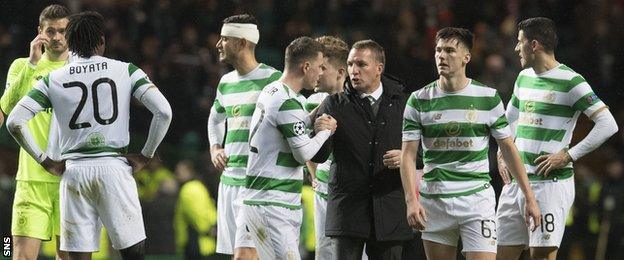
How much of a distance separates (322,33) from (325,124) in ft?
32.0

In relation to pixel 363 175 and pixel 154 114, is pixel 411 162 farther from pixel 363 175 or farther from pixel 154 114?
pixel 154 114

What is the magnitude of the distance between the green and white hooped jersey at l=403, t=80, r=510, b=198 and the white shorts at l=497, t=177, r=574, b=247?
2.63 feet

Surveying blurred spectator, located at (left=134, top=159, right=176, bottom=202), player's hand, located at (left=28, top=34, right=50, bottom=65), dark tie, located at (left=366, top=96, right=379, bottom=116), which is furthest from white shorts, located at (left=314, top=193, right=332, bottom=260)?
blurred spectator, located at (left=134, top=159, right=176, bottom=202)

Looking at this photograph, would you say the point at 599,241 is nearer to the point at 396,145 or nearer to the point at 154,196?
the point at 154,196

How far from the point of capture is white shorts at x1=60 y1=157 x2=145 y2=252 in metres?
8.11

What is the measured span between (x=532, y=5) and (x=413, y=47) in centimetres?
300

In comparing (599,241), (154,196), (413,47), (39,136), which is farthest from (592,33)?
(39,136)

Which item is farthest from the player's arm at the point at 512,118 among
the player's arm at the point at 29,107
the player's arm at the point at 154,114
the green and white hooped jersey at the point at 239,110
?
the player's arm at the point at 29,107

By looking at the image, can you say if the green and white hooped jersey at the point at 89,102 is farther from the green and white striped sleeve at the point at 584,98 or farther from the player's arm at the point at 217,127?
the green and white striped sleeve at the point at 584,98

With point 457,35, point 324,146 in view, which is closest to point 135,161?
point 324,146

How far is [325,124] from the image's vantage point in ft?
27.0

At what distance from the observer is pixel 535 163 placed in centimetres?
912

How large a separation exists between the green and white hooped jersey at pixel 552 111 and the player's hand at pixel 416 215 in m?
1.37

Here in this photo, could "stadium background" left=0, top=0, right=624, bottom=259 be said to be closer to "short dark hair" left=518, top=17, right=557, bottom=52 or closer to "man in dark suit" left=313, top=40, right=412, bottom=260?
"short dark hair" left=518, top=17, right=557, bottom=52
